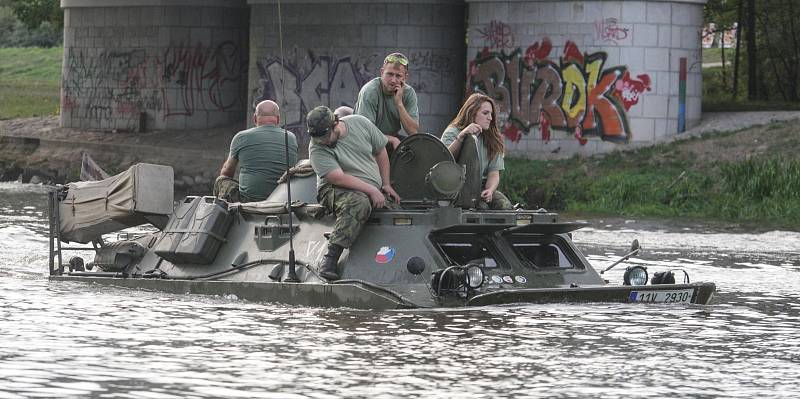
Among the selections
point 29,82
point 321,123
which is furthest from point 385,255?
point 29,82

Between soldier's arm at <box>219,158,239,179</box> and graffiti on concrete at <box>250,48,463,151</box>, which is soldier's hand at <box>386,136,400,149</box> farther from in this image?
graffiti on concrete at <box>250,48,463,151</box>

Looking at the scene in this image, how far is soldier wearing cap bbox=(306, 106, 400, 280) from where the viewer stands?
1510 centimetres

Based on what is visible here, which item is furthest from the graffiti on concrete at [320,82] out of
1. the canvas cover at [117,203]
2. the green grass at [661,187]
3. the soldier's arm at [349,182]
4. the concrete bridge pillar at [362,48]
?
the soldier's arm at [349,182]

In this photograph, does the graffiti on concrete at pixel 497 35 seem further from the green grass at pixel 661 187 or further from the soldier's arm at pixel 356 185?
the soldier's arm at pixel 356 185

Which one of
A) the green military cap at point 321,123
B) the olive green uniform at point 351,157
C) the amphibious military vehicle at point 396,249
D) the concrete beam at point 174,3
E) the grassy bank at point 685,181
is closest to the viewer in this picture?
the amphibious military vehicle at point 396,249

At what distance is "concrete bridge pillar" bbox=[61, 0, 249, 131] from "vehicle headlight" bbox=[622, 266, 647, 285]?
27.5 m

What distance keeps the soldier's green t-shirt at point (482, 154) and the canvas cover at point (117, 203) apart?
303 cm

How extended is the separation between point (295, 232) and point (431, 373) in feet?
13.4

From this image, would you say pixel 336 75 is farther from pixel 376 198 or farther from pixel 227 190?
pixel 376 198

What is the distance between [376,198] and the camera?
1527 centimetres

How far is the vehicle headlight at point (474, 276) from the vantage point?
1487 centimetres

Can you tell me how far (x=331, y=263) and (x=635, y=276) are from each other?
9.70 ft

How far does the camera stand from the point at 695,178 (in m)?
31.8

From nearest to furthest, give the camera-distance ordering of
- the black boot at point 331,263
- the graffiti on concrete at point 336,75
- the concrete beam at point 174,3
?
1. the black boot at point 331,263
2. the graffiti on concrete at point 336,75
3. the concrete beam at point 174,3
